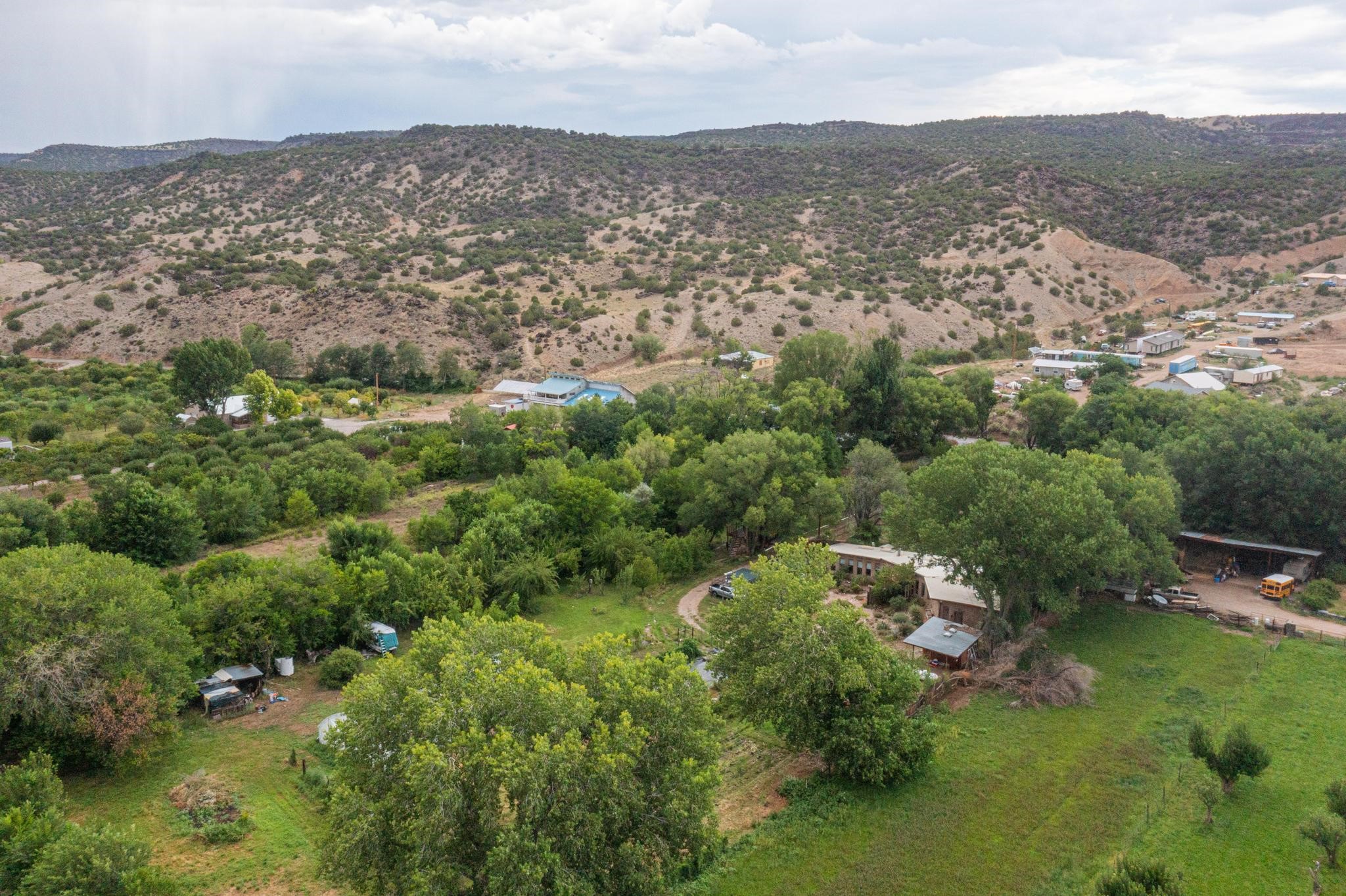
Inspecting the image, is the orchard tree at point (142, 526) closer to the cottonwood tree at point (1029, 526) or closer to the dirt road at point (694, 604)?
the dirt road at point (694, 604)

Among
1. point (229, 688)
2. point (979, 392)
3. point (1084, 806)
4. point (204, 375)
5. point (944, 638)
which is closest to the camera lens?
point (1084, 806)

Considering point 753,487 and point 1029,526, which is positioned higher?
point 1029,526

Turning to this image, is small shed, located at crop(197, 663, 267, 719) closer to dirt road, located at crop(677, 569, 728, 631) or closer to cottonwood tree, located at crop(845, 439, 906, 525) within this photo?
dirt road, located at crop(677, 569, 728, 631)

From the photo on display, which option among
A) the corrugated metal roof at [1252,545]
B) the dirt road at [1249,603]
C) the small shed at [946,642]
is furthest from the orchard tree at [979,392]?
the small shed at [946,642]

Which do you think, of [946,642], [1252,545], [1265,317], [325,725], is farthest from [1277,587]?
[1265,317]

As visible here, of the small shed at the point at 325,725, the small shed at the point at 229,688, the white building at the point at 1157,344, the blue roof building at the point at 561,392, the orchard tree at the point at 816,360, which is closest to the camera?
the small shed at the point at 325,725

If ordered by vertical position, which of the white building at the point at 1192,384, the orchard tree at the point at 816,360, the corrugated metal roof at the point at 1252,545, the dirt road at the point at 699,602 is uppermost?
the orchard tree at the point at 816,360

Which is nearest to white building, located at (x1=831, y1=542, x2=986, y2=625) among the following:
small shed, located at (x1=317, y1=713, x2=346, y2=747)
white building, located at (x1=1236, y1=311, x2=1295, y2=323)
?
small shed, located at (x1=317, y1=713, x2=346, y2=747)

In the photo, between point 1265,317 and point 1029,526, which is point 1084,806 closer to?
point 1029,526
